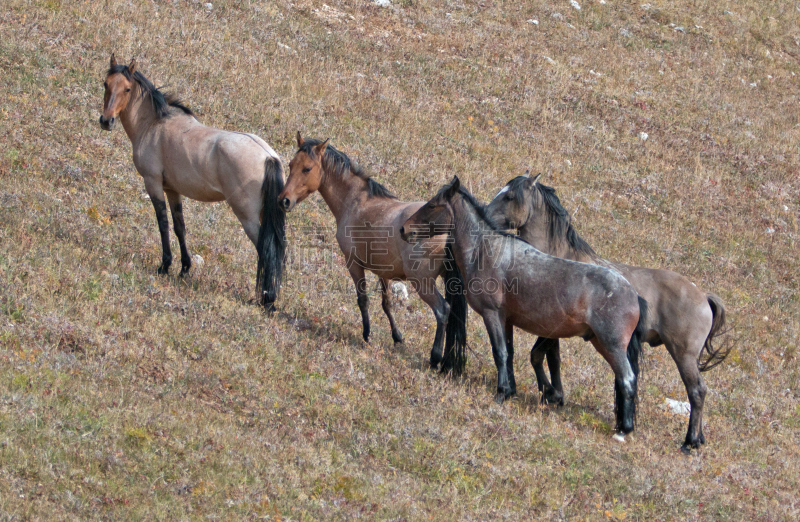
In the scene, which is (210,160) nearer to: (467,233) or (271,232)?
(271,232)

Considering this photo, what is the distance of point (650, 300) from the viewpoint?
859 centimetres

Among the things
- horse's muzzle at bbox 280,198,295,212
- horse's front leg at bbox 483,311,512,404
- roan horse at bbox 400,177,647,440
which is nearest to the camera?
roan horse at bbox 400,177,647,440

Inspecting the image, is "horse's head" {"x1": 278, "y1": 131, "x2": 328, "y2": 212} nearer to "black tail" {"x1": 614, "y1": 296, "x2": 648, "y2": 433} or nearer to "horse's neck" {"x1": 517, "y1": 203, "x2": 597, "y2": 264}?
"horse's neck" {"x1": 517, "y1": 203, "x2": 597, "y2": 264}

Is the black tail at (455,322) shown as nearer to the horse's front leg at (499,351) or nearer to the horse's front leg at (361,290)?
the horse's front leg at (499,351)

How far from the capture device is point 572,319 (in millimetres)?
7848

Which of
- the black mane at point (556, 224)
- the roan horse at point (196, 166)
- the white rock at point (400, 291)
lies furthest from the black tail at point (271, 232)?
the black mane at point (556, 224)

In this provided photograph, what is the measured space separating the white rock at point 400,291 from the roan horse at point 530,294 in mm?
2651

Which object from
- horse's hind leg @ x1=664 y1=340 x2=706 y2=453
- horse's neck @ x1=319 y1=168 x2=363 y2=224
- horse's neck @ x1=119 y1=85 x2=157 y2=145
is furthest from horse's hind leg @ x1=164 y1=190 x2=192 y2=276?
horse's hind leg @ x1=664 y1=340 x2=706 y2=453

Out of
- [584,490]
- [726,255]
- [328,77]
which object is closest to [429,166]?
[328,77]

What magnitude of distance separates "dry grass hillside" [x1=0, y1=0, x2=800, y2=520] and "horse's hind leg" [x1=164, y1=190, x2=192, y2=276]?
1.12 ft

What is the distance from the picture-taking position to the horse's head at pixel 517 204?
30.5 feet

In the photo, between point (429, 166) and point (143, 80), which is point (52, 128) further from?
point (429, 166)

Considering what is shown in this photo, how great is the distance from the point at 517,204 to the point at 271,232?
3.06 metres

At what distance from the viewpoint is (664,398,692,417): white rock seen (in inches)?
380
